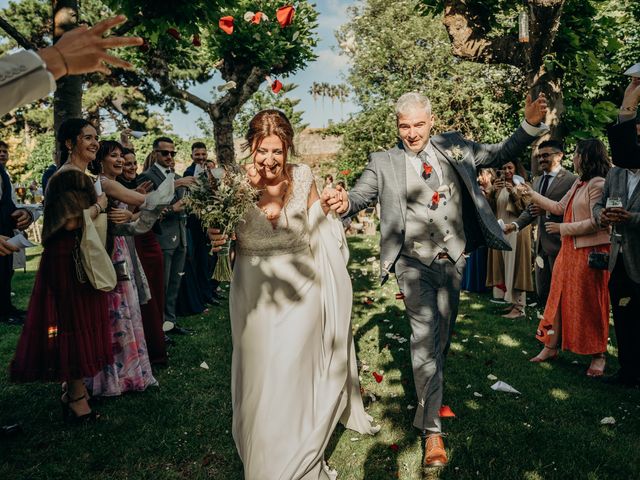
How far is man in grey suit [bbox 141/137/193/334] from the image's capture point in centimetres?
710

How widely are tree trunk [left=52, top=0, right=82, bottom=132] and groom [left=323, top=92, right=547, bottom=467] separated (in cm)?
415

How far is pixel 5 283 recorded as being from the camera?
8375 millimetres

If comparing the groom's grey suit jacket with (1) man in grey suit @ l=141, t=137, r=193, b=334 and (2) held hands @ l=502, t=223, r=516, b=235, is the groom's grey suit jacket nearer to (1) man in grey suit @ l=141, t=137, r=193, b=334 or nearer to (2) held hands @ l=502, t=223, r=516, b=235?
(2) held hands @ l=502, t=223, r=516, b=235

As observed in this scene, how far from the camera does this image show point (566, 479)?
3459mm

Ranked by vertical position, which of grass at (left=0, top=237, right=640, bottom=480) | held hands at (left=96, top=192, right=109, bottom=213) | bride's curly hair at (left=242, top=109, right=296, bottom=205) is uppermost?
bride's curly hair at (left=242, top=109, right=296, bottom=205)

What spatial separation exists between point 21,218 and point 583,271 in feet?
20.1

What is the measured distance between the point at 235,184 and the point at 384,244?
1.45 meters

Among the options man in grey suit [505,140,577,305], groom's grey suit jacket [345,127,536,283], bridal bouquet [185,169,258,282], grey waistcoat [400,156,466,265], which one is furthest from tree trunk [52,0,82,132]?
man in grey suit [505,140,577,305]

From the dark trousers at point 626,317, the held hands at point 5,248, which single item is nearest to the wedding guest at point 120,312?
the held hands at point 5,248

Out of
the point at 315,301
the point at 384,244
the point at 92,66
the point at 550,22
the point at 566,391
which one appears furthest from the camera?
the point at 550,22

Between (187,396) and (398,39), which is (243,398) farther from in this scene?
(398,39)

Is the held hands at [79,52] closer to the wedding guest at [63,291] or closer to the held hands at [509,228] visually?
the wedding guest at [63,291]

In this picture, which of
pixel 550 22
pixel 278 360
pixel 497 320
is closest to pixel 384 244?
pixel 278 360

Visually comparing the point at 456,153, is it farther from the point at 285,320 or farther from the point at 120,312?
the point at 120,312
